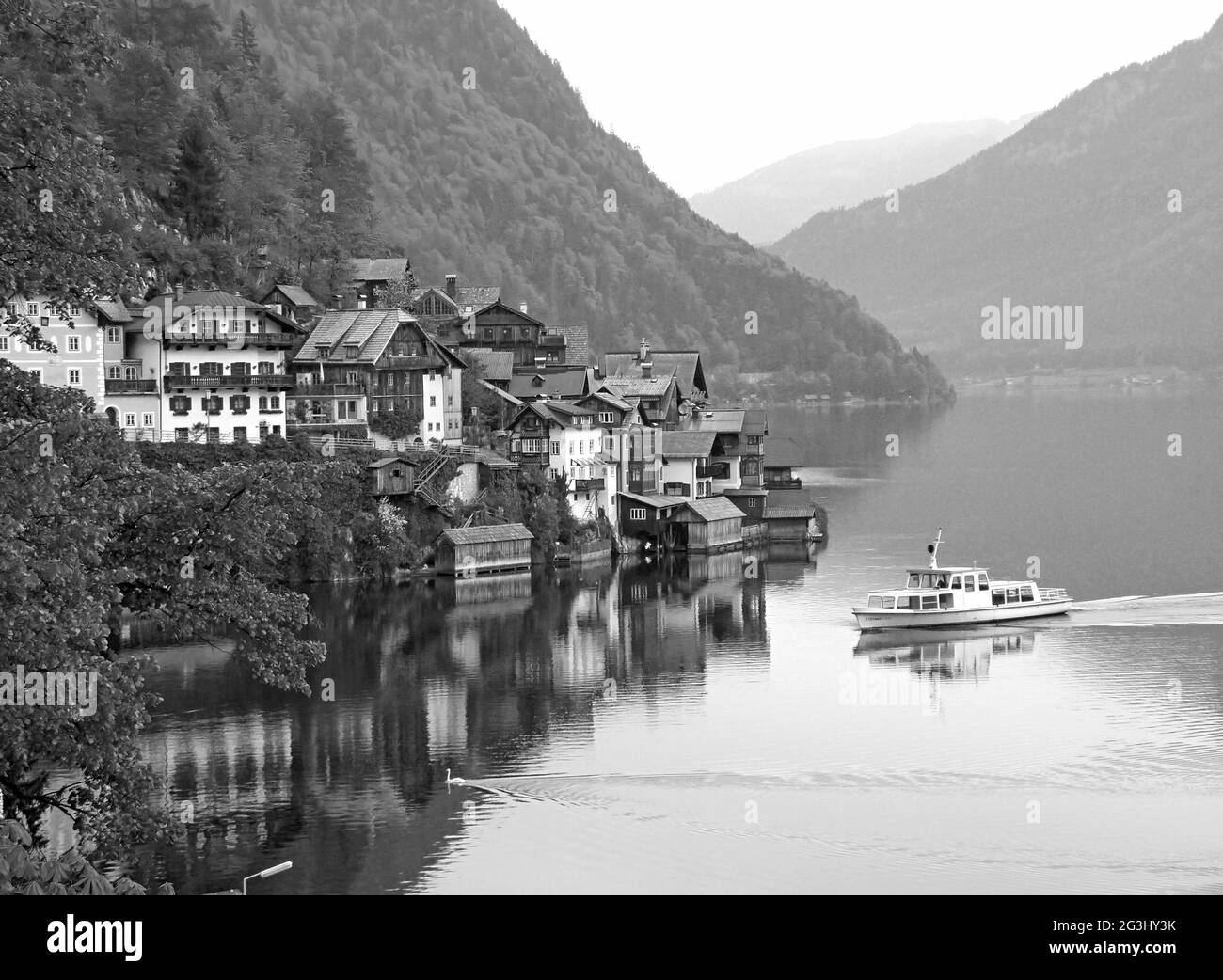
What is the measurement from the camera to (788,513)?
255ft

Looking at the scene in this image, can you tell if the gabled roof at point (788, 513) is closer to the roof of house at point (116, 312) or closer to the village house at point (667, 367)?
the village house at point (667, 367)

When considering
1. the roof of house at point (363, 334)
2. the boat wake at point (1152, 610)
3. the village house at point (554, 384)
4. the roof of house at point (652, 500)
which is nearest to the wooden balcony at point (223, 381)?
the roof of house at point (363, 334)

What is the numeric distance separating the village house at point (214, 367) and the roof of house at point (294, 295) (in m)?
7.17

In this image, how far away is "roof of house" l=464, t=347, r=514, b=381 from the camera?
81625 millimetres

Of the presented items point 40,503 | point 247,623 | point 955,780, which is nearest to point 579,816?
point 955,780

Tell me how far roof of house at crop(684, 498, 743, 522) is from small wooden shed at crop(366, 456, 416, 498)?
14.0m

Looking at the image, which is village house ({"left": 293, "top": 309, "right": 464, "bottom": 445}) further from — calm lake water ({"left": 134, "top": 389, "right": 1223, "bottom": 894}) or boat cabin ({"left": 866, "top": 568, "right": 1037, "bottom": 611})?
boat cabin ({"left": 866, "top": 568, "right": 1037, "bottom": 611})

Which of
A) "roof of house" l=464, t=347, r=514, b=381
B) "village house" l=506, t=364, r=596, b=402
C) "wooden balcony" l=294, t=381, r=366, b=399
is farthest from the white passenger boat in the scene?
"roof of house" l=464, t=347, r=514, b=381

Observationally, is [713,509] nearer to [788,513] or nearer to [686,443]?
[686,443]

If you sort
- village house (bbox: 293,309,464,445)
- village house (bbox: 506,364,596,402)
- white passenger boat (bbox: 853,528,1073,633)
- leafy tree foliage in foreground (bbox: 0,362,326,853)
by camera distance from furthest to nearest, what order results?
village house (bbox: 506,364,596,402) < village house (bbox: 293,309,464,445) < white passenger boat (bbox: 853,528,1073,633) < leafy tree foliage in foreground (bbox: 0,362,326,853)

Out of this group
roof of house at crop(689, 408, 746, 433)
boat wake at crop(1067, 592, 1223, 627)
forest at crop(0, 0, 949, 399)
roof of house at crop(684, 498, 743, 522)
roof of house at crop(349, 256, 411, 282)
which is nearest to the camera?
forest at crop(0, 0, 949, 399)
